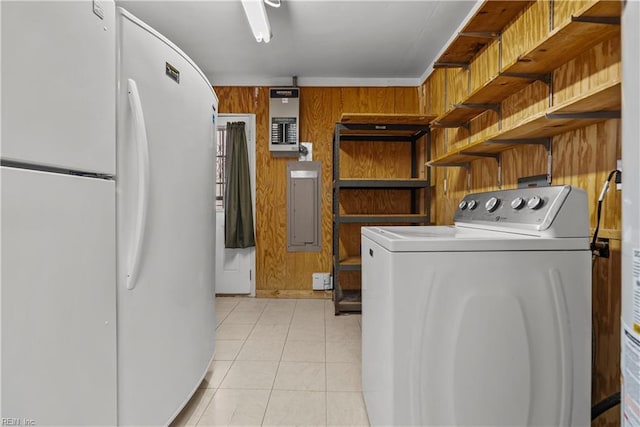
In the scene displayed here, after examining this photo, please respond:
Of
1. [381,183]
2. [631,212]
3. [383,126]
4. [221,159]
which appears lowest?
[631,212]

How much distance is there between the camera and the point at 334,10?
7.84 feet

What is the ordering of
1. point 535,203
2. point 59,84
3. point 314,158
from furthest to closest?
point 314,158
point 535,203
point 59,84

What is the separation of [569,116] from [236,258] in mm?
3302

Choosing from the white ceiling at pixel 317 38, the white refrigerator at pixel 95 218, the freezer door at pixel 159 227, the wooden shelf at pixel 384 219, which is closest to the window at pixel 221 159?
the white ceiling at pixel 317 38

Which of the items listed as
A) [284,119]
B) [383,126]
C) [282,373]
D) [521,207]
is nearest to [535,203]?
[521,207]

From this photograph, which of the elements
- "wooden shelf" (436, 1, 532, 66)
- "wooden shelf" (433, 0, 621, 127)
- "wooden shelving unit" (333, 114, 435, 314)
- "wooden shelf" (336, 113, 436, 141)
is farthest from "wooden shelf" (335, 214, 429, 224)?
"wooden shelf" (436, 1, 532, 66)

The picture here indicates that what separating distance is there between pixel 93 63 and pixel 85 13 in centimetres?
14

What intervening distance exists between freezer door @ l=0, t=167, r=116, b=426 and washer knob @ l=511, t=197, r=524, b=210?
4.86 feet

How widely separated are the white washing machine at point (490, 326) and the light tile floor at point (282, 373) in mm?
717

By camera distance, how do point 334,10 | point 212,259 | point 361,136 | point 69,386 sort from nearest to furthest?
point 69,386 → point 212,259 → point 334,10 → point 361,136

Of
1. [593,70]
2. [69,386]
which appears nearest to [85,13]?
[69,386]

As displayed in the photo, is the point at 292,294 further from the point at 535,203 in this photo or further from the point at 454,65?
the point at 535,203

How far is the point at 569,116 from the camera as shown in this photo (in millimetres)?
1178

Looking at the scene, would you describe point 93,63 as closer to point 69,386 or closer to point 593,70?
point 69,386
